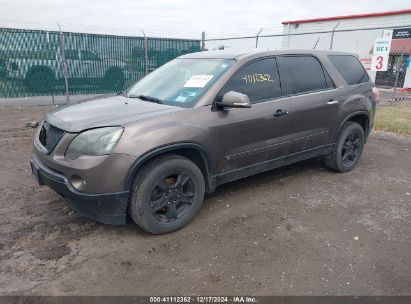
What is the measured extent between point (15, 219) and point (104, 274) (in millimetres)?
1476

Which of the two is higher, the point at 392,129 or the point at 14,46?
the point at 14,46

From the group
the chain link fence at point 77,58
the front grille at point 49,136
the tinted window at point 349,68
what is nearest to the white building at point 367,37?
the chain link fence at point 77,58

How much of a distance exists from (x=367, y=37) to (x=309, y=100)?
18.6 metres

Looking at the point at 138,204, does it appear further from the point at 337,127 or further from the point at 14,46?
the point at 14,46

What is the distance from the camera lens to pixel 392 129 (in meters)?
8.50

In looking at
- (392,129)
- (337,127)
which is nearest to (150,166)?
(337,127)

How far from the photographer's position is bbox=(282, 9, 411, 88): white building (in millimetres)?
18203

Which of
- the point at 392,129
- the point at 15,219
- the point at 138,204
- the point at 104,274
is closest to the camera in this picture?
the point at 104,274

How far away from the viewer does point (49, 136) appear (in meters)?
3.49

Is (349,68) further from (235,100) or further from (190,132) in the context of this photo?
(190,132)

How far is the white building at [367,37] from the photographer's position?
59.7ft

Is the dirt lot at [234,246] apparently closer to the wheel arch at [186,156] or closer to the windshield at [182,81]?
the wheel arch at [186,156]

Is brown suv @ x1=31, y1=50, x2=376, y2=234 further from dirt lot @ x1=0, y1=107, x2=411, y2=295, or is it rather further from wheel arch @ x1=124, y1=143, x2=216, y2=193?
dirt lot @ x1=0, y1=107, x2=411, y2=295

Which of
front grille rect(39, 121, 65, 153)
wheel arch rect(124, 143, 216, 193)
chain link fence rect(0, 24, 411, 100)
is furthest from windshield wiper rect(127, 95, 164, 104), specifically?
chain link fence rect(0, 24, 411, 100)
